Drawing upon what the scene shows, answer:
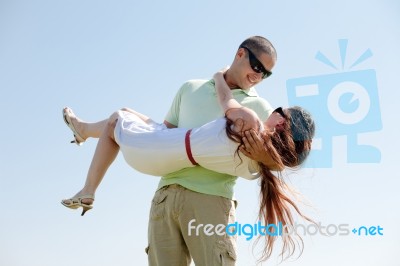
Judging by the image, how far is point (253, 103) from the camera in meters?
4.97

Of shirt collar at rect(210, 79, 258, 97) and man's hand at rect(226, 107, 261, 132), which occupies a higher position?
shirt collar at rect(210, 79, 258, 97)

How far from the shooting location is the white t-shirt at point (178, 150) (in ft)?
14.7

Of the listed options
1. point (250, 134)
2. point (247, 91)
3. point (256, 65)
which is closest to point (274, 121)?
point (250, 134)

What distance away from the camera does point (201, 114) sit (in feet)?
16.2

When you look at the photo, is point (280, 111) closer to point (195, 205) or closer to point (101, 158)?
point (195, 205)

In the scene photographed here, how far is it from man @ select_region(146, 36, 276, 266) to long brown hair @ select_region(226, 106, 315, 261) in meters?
0.28

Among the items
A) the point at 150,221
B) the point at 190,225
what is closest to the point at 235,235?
the point at 190,225

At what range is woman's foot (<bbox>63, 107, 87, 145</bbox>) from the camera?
220 inches

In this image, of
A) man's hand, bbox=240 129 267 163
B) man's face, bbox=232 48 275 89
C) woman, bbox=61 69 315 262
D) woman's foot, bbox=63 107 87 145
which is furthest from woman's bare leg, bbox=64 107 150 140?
man's hand, bbox=240 129 267 163

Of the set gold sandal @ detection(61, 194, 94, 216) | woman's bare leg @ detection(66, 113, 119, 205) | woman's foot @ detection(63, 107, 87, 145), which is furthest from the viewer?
woman's foot @ detection(63, 107, 87, 145)

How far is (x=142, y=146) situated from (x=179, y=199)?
1.73ft

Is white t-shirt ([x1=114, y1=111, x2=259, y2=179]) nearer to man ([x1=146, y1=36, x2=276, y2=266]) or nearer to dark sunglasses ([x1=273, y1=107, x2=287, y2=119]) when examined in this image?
man ([x1=146, y1=36, x2=276, y2=266])

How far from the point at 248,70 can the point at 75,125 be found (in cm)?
176

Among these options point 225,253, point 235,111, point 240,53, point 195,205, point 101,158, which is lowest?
point 225,253
